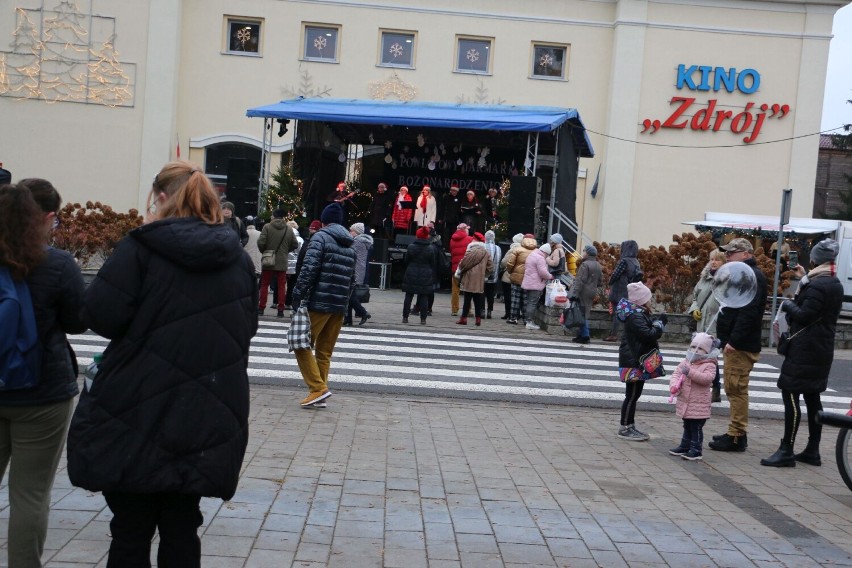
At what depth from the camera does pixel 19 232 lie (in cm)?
399

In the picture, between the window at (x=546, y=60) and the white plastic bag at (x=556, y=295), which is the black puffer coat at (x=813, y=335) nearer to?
the white plastic bag at (x=556, y=295)

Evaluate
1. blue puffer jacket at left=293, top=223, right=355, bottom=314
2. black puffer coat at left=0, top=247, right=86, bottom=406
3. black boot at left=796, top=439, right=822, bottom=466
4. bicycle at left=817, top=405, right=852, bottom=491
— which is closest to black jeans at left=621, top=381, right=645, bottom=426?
black boot at left=796, top=439, right=822, bottom=466

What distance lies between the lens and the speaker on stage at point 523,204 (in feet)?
70.3

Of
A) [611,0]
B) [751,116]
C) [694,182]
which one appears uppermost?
[611,0]

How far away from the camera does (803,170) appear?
31.0 meters

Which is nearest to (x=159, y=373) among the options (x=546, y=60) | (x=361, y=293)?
(x=361, y=293)

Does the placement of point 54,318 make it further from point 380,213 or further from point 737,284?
point 380,213

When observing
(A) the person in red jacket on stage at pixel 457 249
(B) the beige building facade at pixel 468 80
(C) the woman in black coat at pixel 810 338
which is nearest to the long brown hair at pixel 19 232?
(C) the woman in black coat at pixel 810 338

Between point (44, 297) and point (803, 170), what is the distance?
3025 centimetres

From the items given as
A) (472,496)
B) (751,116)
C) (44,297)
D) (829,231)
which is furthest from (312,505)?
(751,116)

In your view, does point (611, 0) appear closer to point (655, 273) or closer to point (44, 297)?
point (655, 273)

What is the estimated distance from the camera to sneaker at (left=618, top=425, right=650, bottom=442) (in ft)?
29.7

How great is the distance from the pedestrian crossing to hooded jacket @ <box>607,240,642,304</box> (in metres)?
0.97

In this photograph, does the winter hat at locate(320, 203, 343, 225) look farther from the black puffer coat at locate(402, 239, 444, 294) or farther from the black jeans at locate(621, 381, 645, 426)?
the black puffer coat at locate(402, 239, 444, 294)
